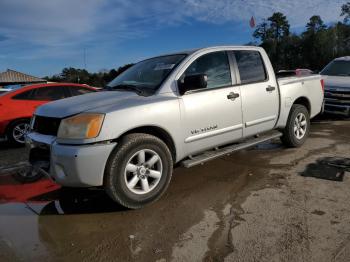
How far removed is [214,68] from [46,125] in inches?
89.6

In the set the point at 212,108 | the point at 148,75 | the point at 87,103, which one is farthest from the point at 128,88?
the point at 212,108

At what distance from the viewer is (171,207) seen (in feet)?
13.6

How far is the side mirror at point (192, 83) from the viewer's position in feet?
14.3

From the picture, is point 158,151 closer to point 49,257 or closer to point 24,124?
point 49,257

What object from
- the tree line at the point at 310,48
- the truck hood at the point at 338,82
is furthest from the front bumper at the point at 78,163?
the tree line at the point at 310,48

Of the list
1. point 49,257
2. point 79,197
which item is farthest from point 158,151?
point 49,257

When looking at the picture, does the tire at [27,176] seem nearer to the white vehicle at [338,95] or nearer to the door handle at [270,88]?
the door handle at [270,88]

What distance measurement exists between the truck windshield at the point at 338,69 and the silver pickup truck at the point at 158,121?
17.1 ft

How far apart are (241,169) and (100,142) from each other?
2.44 meters

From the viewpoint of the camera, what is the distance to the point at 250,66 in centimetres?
559

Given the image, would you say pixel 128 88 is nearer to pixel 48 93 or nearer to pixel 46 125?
pixel 46 125

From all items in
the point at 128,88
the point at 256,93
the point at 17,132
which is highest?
the point at 128,88

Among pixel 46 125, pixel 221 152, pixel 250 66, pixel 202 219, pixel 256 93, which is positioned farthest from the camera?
pixel 250 66

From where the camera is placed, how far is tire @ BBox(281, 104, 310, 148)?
245 inches
